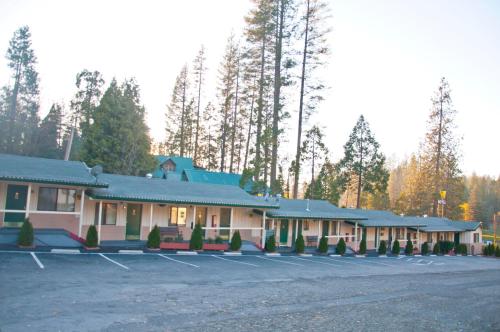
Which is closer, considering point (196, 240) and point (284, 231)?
point (196, 240)

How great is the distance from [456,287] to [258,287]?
984 cm

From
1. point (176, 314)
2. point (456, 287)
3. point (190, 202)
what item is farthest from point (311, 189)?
point (176, 314)

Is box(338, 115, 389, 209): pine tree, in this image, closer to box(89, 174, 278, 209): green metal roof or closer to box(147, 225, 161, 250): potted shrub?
box(89, 174, 278, 209): green metal roof

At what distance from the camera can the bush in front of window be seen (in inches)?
869

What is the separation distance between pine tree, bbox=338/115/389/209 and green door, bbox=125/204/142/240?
3130 cm

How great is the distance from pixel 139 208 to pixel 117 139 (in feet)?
59.9

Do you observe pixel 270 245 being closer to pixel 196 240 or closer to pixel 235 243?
pixel 235 243

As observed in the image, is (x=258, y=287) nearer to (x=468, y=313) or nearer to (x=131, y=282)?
(x=131, y=282)

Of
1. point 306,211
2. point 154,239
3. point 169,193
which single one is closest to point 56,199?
point 154,239

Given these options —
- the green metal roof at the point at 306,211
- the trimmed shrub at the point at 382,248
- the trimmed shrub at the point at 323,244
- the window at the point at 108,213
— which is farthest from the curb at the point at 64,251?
the trimmed shrub at the point at 382,248

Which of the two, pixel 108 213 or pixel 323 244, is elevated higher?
pixel 108 213

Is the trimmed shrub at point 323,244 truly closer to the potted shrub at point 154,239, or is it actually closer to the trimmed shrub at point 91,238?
the potted shrub at point 154,239

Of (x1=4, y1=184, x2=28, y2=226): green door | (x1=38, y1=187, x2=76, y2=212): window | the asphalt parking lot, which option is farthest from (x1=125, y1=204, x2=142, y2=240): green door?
(x1=4, y1=184, x2=28, y2=226): green door

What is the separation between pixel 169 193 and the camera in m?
24.5
